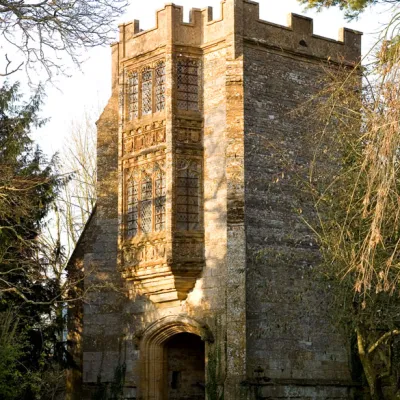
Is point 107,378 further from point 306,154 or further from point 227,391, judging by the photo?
point 306,154

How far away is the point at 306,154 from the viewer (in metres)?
23.8

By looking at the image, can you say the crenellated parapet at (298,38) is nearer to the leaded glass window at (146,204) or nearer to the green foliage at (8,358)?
the leaded glass window at (146,204)

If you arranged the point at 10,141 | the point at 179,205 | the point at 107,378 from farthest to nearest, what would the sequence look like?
the point at 107,378 < the point at 179,205 < the point at 10,141

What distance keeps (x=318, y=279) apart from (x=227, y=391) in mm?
3442

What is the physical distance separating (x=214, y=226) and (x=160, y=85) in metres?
3.73

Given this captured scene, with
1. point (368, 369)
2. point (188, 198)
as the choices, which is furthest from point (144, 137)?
point (368, 369)

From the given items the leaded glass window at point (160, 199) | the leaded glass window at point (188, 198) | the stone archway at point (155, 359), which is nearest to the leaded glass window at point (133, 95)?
the leaded glass window at point (160, 199)

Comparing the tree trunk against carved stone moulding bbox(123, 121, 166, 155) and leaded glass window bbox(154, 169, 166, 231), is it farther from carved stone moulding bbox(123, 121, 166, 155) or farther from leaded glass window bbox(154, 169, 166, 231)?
carved stone moulding bbox(123, 121, 166, 155)

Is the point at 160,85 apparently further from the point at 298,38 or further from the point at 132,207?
the point at 298,38

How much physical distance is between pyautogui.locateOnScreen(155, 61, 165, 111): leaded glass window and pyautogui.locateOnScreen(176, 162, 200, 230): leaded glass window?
5.52 ft

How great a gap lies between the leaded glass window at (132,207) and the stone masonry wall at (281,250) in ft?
9.85

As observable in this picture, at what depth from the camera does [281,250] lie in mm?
22844

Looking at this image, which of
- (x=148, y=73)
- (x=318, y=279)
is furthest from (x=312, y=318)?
(x=148, y=73)

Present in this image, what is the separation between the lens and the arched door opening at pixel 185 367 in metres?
24.3
